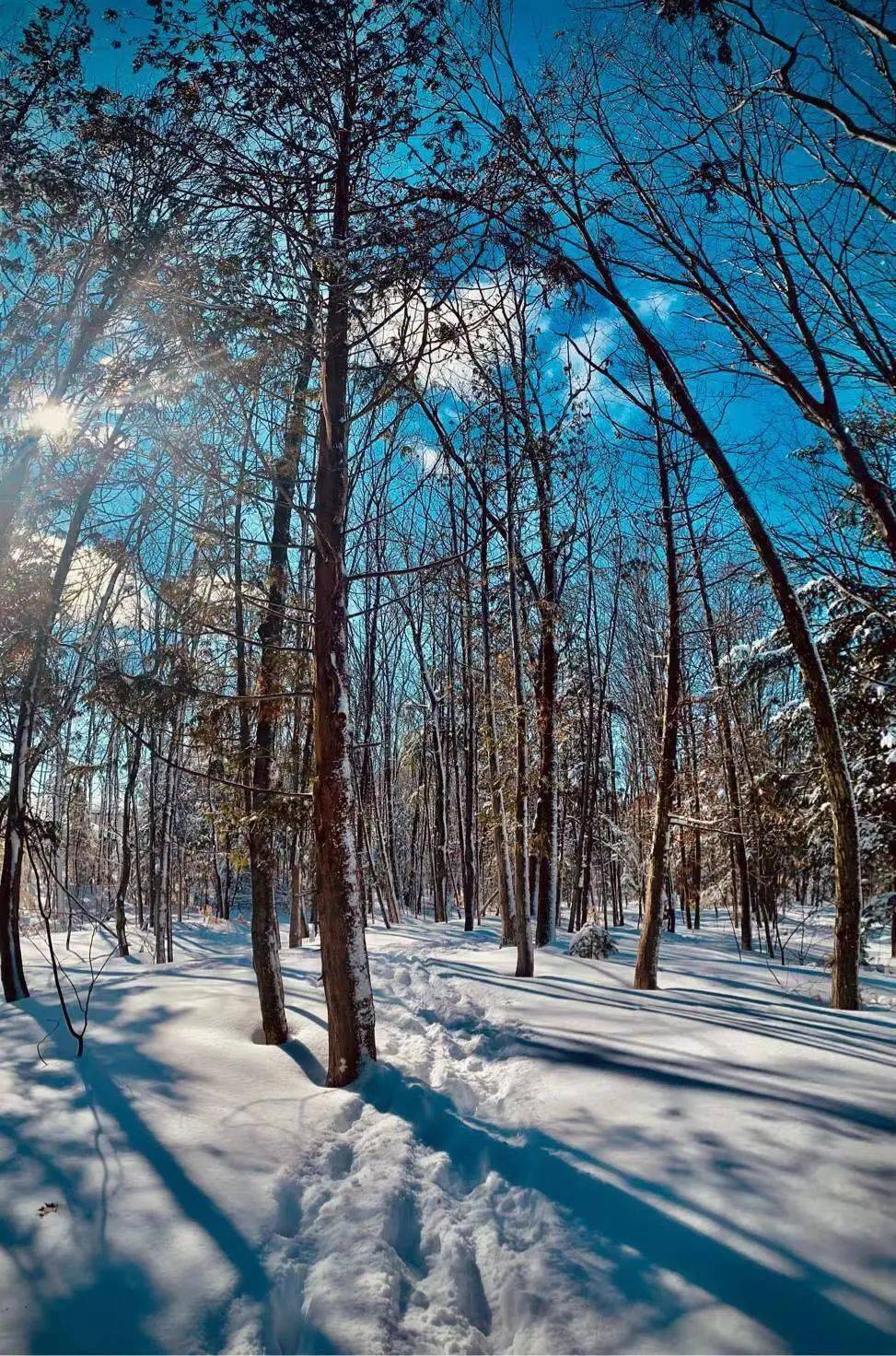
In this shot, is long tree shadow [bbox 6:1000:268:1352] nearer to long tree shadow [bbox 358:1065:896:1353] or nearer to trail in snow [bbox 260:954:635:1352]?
trail in snow [bbox 260:954:635:1352]

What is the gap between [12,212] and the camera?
24.6 feet

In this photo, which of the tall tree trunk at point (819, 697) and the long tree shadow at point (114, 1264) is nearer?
the long tree shadow at point (114, 1264)

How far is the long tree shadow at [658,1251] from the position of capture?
2.19 metres

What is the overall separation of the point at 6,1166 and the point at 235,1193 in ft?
4.14

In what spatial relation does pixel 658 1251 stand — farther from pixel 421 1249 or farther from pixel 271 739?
pixel 271 739

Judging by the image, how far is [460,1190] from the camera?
3.60 metres

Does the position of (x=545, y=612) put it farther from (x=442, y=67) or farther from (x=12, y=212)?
(x=12, y=212)

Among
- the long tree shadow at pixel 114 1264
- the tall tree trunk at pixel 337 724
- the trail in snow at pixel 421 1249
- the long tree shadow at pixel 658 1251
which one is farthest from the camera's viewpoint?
the tall tree trunk at pixel 337 724

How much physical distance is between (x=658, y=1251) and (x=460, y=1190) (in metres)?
1.30

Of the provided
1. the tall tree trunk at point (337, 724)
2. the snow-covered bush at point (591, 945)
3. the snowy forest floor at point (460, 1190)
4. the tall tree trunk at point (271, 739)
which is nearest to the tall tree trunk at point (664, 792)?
the snowy forest floor at point (460, 1190)

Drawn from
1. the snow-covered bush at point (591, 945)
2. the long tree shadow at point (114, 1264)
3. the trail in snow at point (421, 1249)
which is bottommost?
the snow-covered bush at point (591, 945)

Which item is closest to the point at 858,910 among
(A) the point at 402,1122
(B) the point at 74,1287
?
(A) the point at 402,1122

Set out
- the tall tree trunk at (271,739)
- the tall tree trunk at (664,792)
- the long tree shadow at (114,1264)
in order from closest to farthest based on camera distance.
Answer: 1. the long tree shadow at (114,1264)
2. the tall tree trunk at (271,739)
3. the tall tree trunk at (664,792)

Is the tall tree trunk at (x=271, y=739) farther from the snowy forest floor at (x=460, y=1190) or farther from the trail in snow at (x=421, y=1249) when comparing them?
the trail in snow at (x=421, y=1249)
